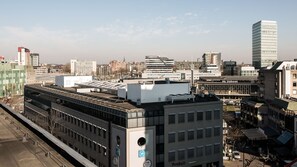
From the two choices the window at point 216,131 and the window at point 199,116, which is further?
the window at point 216,131

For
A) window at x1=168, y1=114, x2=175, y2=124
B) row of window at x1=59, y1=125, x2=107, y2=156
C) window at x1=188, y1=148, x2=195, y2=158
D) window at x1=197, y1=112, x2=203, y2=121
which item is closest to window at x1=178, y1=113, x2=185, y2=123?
window at x1=168, y1=114, x2=175, y2=124

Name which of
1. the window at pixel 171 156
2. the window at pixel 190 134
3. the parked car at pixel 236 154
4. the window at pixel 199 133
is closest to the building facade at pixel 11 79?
the parked car at pixel 236 154

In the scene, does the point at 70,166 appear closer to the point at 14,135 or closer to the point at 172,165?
the point at 14,135

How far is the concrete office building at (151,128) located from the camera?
A: 45.6 meters

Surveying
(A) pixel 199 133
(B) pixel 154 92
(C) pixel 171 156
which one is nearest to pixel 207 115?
(A) pixel 199 133

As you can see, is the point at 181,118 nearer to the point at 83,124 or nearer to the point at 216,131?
the point at 216,131

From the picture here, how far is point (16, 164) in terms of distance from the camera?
28.8m

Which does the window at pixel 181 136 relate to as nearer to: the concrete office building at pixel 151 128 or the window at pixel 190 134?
the concrete office building at pixel 151 128

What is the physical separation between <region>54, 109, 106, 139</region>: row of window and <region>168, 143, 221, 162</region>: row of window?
11.4 m

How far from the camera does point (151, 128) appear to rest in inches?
1821

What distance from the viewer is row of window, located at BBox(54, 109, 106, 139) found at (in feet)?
171

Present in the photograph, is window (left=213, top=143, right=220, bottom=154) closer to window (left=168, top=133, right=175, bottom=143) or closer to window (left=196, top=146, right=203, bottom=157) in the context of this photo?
window (left=196, top=146, right=203, bottom=157)

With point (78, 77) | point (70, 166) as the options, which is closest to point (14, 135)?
point (70, 166)

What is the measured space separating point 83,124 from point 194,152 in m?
21.5
